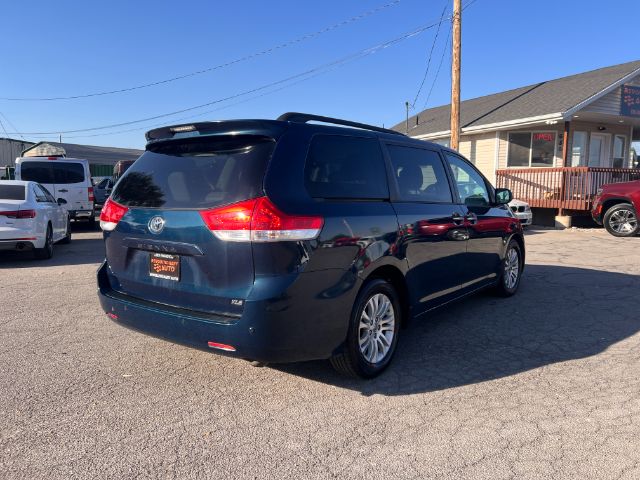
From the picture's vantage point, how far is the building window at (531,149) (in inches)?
698

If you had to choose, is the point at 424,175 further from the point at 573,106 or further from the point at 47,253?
the point at 573,106

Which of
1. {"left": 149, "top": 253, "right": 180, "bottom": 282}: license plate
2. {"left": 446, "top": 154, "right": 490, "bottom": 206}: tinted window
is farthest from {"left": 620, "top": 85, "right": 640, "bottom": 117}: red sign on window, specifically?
{"left": 149, "top": 253, "right": 180, "bottom": 282}: license plate

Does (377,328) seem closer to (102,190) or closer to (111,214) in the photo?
(111,214)

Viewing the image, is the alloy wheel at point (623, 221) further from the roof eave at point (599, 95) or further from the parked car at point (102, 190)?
the parked car at point (102, 190)

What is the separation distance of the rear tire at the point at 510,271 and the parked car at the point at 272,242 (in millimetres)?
2123

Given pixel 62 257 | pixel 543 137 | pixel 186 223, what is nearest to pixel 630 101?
pixel 543 137

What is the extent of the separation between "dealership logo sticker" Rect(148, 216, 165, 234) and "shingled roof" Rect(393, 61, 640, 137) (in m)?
14.8

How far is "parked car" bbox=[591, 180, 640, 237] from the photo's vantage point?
12.3 m

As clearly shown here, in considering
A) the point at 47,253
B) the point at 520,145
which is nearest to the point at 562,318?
the point at 47,253

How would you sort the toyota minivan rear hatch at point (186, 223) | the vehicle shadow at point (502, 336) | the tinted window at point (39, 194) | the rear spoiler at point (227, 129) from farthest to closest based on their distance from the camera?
1. the tinted window at point (39, 194)
2. the vehicle shadow at point (502, 336)
3. the rear spoiler at point (227, 129)
4. the toyota minivan rear hatch at point (186, 223)

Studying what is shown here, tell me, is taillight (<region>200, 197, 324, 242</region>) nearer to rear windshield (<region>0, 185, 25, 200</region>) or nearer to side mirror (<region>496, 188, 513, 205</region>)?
side mirror (<region>496, 188, 513, 205</region>)

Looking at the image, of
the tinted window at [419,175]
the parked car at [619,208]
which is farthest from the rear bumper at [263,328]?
the parked car at [619,208]

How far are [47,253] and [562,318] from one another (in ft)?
27.1

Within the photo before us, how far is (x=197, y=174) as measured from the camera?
334 cm
